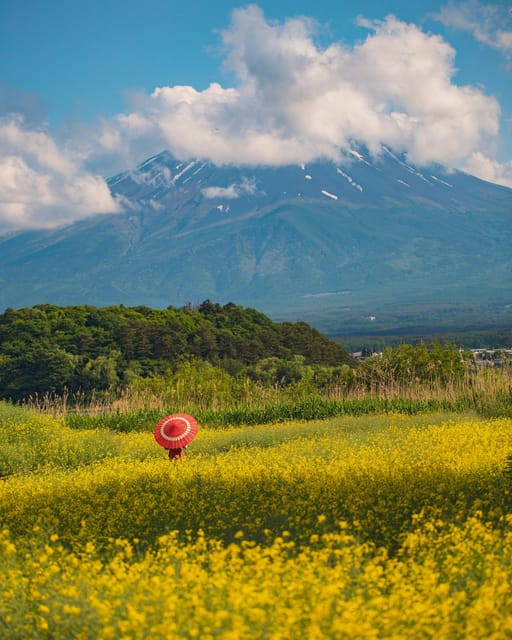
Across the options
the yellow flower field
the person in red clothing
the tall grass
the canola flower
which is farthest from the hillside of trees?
the canola flower

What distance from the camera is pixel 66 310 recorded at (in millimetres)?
40188

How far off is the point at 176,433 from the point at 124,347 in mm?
22422

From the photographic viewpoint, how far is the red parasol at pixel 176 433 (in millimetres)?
14828

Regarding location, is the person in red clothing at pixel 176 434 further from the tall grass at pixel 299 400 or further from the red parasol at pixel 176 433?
the tall grass at pixel 299 400

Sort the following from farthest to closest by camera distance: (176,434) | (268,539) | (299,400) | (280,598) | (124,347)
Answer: (124,347)
(299,400)
(176,434)
(268,539)
(280,598)

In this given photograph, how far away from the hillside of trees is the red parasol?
675 inches

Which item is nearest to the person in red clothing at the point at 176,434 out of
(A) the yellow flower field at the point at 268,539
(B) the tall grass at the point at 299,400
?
(A) the yellow flower field at the point at 268,539

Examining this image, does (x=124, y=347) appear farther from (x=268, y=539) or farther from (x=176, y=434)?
(x=268, y=539)

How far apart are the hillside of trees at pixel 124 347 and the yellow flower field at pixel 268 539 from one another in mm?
17738

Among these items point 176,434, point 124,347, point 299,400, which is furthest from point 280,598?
point 124,347

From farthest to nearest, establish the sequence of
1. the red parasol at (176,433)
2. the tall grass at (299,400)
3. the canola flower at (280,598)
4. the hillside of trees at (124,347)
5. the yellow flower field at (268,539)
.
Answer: the hillside of trees at (124,347) → the tall grass at (299,400) → the red parasol at (176,433) → the yellow flower field at (268,539) → the canola flower at (280,598)

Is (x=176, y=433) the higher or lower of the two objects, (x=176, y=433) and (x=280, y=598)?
the higher

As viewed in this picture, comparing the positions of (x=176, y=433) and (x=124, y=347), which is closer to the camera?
(x=176, y=433)

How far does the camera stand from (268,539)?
27.8 feet
